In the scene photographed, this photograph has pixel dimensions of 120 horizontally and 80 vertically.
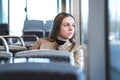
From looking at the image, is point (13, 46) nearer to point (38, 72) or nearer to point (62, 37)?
point (62, 37)

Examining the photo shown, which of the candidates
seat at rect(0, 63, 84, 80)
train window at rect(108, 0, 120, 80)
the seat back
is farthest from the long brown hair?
the seat back

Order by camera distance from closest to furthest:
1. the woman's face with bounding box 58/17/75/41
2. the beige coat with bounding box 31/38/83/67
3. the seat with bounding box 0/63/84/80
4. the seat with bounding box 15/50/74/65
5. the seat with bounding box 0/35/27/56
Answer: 1. the seat with bounding box 0/63/84/80
2. the seat with bounding box 15/50/74/65
3. the beige coat with bounding box 31/38/83/67
4. the woman's face with bounding box 58/17/75/41
5. the seat with bounding box 0/35/27/56

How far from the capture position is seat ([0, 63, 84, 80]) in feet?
3.38

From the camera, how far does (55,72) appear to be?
1.04 metres

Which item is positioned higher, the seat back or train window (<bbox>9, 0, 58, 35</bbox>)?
train window (<bbox>9, 0, 58, 35</bbox>)

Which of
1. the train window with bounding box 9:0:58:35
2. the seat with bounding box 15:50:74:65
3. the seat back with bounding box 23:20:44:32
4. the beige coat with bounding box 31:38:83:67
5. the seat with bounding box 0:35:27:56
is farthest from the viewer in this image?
the train window with bounding box 9:0:58:35

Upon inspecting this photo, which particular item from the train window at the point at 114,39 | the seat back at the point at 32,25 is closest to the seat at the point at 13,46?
the train window at the point at 114,39

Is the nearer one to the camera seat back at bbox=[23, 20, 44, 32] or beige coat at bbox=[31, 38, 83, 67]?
beige coat at bbox=[31, 38, 83, 67]

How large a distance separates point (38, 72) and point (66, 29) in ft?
5.55

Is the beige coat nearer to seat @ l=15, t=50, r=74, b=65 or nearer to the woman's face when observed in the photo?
the woman's face

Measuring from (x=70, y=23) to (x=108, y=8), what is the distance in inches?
25.4

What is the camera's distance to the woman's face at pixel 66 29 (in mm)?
2688

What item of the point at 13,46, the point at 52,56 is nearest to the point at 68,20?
the point at 52,56

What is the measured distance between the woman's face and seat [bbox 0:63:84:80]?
64.5 inches
